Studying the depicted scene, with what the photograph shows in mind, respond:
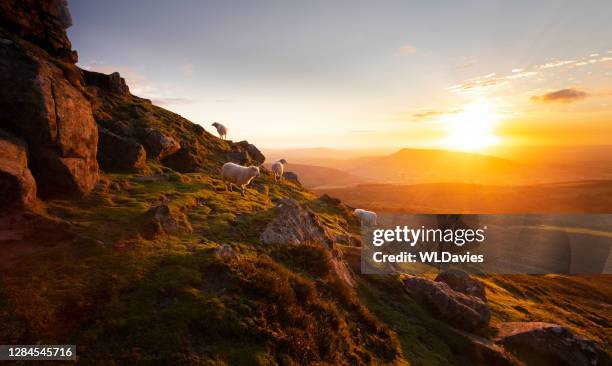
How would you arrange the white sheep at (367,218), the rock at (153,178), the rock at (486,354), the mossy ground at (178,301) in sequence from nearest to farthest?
the mossy ground at (178,301)
the rock at (486,354)
the rock at (153,178)
the white sheep at (367,218)

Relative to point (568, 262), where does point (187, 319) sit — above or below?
above

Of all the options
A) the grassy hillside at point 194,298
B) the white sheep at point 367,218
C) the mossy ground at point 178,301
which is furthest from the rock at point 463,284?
the white sheep at point 367,218

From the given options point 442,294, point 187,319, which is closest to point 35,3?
point 187,319

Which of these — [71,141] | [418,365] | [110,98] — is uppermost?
[110,98]

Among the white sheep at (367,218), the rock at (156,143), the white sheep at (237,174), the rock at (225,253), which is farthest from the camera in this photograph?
the white sheep at (367,218)

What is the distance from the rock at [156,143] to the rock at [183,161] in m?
1.29

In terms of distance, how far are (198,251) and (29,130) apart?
397 inches

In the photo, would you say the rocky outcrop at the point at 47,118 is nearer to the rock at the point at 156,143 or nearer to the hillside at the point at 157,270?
the hillside at the point at 157,270

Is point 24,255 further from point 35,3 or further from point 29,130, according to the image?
point 35,3

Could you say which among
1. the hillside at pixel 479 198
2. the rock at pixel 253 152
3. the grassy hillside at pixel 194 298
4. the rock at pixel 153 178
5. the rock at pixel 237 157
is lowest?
the hillside at pixel 479 198

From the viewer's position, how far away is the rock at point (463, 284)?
72.4 feet

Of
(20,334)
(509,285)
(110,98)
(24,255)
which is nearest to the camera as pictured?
(20,334)

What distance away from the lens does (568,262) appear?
60.8 m

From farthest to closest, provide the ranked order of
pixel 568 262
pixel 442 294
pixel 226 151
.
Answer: pixel 568 262
pixel 226 151
pixel 442 294
